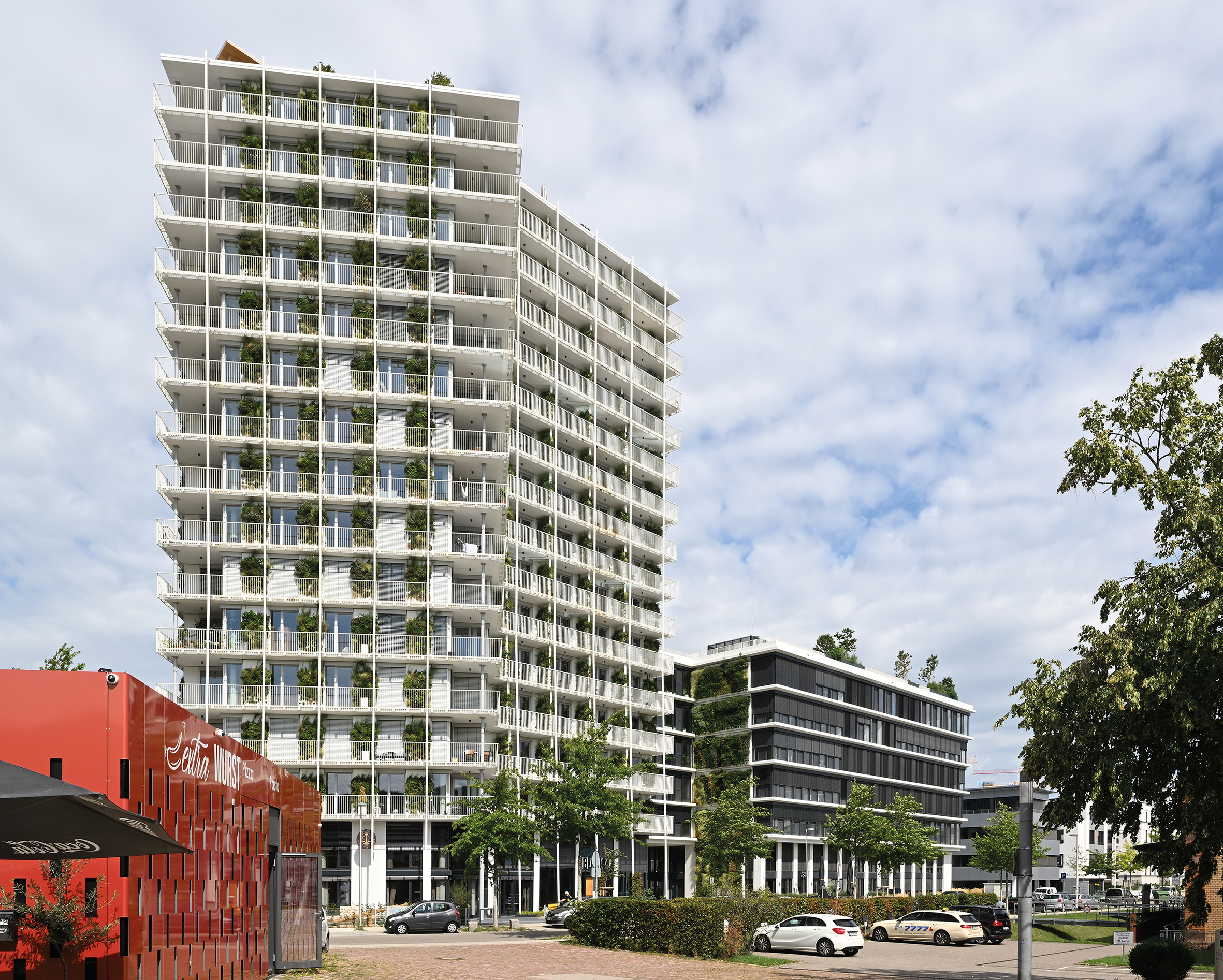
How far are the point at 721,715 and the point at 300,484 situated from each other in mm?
44428

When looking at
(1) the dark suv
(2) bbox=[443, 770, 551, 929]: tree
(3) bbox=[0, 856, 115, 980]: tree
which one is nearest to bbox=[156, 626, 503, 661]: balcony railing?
(2) bbox=[443, 770, 551, 929]: tree

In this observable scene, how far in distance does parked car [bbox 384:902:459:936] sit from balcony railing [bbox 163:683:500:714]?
12.6 meters

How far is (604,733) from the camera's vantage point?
48062mm

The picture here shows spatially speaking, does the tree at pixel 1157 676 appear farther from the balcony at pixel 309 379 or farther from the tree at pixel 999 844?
the tree at pixel 999 844

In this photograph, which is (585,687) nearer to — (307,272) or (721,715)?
(721,715)

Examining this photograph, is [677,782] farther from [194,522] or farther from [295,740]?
[194,522]

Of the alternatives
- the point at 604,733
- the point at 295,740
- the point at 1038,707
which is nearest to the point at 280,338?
the point at 295,740

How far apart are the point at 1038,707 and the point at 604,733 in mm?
25382

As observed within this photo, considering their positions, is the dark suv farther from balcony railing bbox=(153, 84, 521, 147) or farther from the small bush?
balcony railing bbox=(153, 84, 521, 147)

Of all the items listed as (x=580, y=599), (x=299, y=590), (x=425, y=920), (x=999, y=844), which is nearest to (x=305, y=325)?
(x=299, y=590)

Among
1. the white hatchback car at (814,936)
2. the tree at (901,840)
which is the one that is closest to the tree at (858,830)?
the tree at (901,840)

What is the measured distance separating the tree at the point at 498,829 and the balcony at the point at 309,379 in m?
20.0

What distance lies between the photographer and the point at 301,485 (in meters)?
58.2

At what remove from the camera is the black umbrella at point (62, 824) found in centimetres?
873
